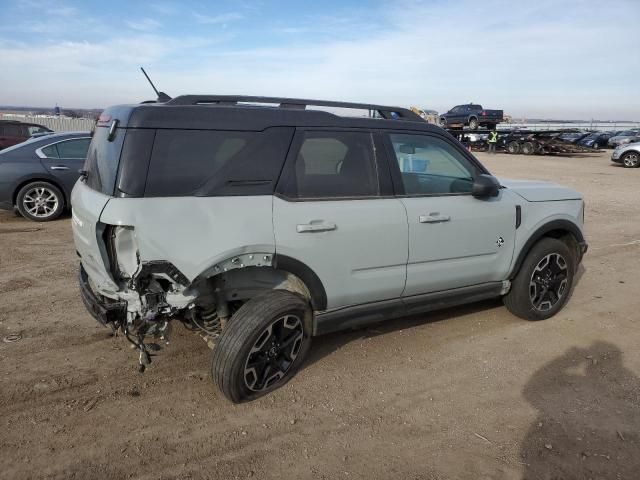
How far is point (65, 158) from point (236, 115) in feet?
21.3

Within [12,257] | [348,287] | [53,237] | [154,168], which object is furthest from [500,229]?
[53,237]

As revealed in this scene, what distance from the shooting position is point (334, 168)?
3.60 metres

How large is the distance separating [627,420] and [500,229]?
166 centimetres

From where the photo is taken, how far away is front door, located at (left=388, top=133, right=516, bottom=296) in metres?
3.84

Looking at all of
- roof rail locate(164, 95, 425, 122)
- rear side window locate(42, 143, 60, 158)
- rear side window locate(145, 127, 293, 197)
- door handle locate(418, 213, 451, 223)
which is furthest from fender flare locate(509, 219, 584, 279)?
rear side window locate(42, 143, 60, 158)

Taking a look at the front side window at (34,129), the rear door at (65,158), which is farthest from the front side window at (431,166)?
the front side window at (34,129)

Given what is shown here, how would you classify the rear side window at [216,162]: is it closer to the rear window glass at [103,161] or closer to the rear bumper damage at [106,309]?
the rear window glass at [103,161]

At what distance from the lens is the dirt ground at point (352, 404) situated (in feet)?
9.16

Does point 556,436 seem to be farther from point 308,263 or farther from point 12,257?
point 12,257

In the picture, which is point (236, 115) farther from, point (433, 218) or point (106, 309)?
point (433, 218)

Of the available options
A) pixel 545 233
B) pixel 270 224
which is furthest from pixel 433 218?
pixel 545 233

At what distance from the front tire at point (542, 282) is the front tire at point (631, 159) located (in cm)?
2120

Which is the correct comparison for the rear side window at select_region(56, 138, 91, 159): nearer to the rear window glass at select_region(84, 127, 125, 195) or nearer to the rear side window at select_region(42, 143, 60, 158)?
the rear side window at select_region(42, 143, 60, 158)

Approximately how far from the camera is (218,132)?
3160mm
